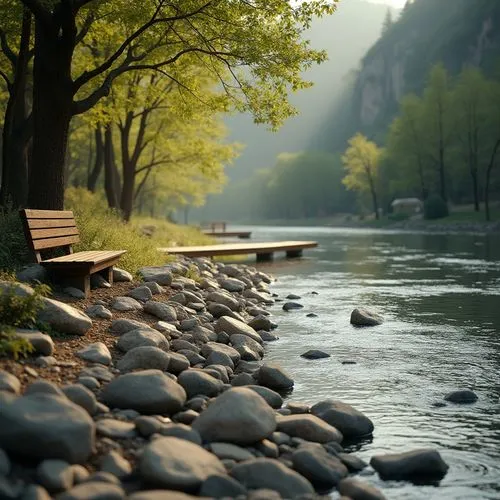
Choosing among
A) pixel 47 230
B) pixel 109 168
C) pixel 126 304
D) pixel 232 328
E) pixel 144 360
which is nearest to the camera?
pixel 144 360

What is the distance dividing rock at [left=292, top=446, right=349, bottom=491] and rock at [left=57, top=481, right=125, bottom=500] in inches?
57.0

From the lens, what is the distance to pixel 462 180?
64.1 meters

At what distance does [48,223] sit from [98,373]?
11.8ft

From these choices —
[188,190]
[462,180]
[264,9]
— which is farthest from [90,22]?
[462,180]

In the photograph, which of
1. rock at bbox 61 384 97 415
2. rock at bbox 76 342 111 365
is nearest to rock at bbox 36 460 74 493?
rock at bbox 61 384 97 415

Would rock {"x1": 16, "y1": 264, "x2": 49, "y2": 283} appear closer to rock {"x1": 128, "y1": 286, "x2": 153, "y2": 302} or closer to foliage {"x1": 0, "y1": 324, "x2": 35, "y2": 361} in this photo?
rock {"x1": 128, "y1": 286, "x2": 153, "y2": 302}

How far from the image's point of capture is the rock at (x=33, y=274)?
314 inches

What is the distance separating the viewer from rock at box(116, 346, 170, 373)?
20.3 feet

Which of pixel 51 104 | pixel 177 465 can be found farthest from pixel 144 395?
pixel 51 104

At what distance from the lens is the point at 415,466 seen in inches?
188

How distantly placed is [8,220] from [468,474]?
8307mm

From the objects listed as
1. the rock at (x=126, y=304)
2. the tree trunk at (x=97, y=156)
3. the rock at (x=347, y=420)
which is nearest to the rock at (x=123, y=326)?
the rock at (x=126, y=304)

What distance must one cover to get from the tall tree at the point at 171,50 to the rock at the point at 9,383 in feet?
21.2

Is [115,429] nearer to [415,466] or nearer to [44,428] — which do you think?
[44,428]
